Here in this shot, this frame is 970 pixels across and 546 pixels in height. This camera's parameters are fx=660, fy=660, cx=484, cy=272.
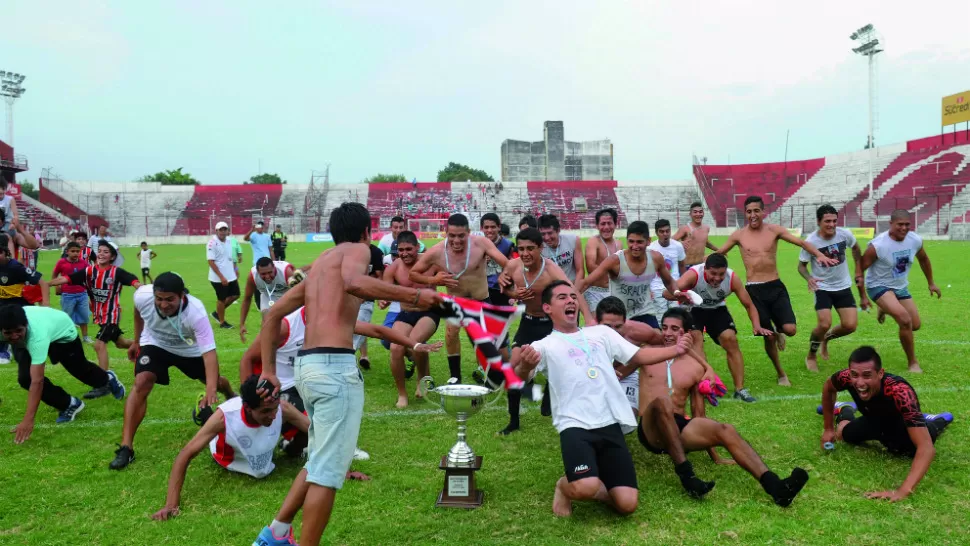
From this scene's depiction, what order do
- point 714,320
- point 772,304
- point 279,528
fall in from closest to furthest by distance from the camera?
point 279,528 → point 714,320 → point 772,304

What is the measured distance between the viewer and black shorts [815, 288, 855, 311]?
8609 millimetres

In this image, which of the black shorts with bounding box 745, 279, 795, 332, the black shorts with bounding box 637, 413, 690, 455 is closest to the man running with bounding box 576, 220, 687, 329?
the black shorts with bounding box 745, 279, 795, 332

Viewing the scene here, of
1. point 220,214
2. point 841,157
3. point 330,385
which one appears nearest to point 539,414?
point 330,385

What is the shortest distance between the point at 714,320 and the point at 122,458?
19.8ft

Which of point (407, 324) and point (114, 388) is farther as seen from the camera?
point (114, 388)

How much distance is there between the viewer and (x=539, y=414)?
22.4 ft

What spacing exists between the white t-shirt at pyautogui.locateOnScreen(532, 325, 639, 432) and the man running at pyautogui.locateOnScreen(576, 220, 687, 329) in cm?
256

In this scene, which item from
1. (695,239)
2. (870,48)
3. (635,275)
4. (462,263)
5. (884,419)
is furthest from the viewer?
(870,48)

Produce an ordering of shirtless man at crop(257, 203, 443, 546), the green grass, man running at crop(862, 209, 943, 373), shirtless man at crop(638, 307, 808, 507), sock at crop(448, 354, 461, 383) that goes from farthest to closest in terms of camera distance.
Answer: man running at crop(862, 209, 943, 373) < sock at crop(448, 354, 461, 383) < shirtless man at crop(638, 307, 808, 507) < the green grass < shirtless man at crop(257, 203, 443, 546)

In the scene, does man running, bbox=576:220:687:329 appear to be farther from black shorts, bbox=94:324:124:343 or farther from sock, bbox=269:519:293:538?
black shorts, bbox=94:324:124:343

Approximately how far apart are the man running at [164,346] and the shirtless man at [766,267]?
5.97 m

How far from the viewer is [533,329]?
7.06 m

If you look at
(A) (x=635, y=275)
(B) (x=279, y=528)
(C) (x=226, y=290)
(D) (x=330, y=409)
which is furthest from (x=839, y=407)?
(C) (x=226, y=290)

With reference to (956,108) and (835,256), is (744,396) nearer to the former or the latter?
(835,256)
